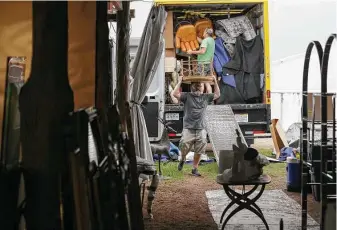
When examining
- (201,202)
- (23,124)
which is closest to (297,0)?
(201,202)

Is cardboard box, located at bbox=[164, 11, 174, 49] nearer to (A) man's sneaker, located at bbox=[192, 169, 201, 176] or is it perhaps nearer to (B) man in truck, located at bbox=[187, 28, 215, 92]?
(B) man in truck, located at bbox=[187, 28, 215, 92]

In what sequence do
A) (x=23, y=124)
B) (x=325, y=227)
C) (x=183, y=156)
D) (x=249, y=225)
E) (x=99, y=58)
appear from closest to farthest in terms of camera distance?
1. (x=23, y=124)
2. (x=99, y=58)
3. (x=325, y=227)
4. (x=249, y=225)
5. (x=183, y=156)

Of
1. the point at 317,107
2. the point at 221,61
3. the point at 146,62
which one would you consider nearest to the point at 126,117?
the point at 317,107

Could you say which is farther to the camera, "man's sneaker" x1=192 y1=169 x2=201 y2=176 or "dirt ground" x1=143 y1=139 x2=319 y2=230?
"man's sneaker" x1=192 y1=169 x2=201 y2=176

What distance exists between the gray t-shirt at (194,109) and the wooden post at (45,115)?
5884 mm

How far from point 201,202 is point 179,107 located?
11.6 feet

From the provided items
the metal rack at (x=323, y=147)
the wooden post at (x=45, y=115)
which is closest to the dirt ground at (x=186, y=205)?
the metal rack at (x=323, y=147)

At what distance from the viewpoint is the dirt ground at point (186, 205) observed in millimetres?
5266

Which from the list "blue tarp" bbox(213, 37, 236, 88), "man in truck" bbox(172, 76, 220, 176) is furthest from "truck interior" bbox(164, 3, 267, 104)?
"man in truck" bbox(172, 76, 220, 176)

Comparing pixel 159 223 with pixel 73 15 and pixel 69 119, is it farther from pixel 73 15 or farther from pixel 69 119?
pixel 69 119

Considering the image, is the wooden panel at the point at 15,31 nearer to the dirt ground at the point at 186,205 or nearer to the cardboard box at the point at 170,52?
the dirt ground at the point at 186,205

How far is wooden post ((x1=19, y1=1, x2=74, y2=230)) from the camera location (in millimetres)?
2271

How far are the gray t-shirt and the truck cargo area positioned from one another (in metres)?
1.27

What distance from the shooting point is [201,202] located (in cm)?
626
